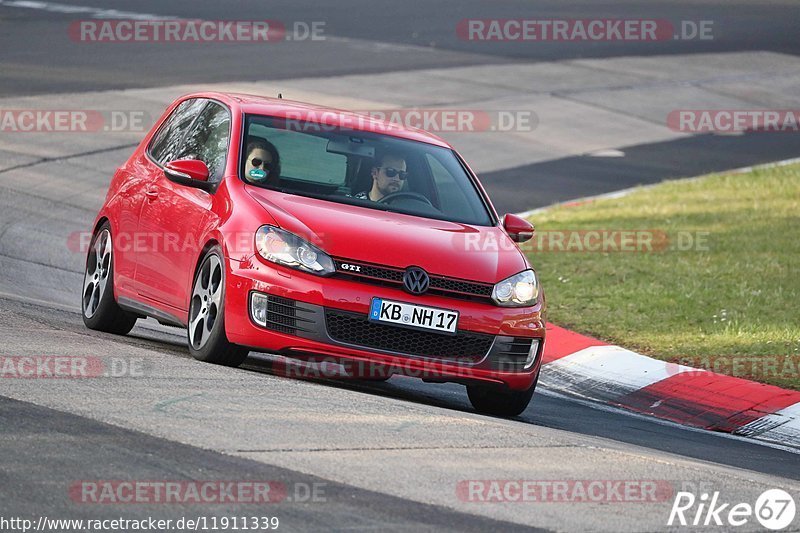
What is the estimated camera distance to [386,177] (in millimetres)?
9383

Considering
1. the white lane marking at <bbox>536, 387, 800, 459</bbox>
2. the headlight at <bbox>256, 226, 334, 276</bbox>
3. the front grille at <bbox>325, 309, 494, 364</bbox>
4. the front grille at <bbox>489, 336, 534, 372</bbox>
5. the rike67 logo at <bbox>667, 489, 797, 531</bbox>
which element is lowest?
the white lane marking at <bbox>536, 387, 800, 459</bbox>

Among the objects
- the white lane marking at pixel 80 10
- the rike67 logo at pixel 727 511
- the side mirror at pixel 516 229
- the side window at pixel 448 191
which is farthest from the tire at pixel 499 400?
the white lane marking at pixel 80 10

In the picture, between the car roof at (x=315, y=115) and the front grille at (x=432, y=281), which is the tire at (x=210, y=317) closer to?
the front grille at (x=432, y=281)

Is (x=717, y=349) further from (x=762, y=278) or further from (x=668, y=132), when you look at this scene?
(x=668, y=132)

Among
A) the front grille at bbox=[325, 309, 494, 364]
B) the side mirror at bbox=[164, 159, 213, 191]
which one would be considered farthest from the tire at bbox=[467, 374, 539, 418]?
the side mirror at bbox=[164, 159, 213, 191]

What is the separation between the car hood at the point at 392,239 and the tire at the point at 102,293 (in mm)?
1709

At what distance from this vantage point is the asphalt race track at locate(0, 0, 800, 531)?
6.06m

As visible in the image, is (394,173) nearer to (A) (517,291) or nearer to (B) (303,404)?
(A) (517,291)

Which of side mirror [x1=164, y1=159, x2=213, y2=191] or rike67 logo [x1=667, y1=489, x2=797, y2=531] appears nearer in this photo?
rike67 logo [x1=667, y1=489, x2=797, y2=531]

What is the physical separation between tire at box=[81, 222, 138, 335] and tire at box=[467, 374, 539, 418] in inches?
96.6

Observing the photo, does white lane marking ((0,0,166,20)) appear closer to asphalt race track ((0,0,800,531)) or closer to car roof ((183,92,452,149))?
asphalt race track ((0,0,800,531))

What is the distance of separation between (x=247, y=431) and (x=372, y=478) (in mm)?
780

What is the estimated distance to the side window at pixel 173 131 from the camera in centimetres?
1002

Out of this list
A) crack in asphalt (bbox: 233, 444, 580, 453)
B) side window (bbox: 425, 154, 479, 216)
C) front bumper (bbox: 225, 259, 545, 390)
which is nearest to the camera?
crack in asphalt (bbox: 233, 444, 580, 453)
